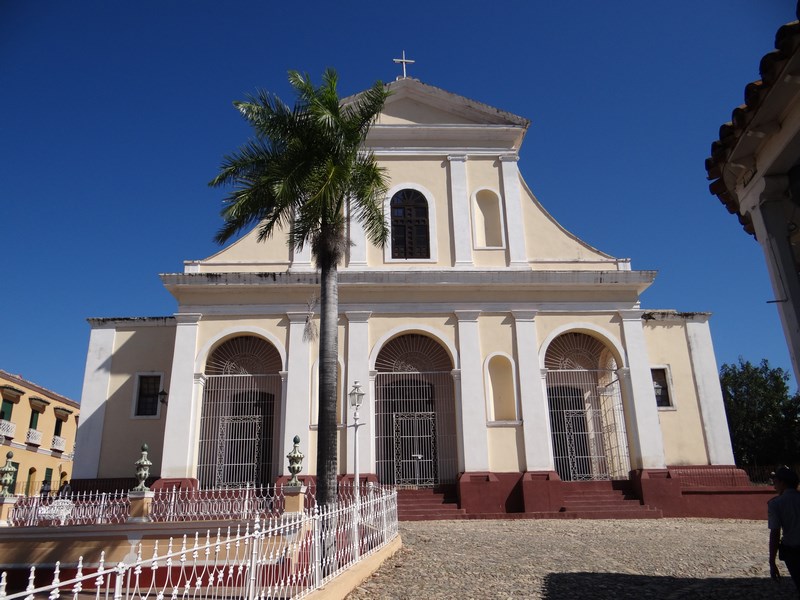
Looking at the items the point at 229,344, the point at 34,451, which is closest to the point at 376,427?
the point at 229,344

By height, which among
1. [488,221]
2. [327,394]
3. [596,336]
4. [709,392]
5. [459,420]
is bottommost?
[327,394]

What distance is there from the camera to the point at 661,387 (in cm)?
1770

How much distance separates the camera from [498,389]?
54.5ft

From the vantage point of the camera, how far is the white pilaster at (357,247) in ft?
55.5

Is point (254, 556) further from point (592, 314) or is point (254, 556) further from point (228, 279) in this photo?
point (592, 314)

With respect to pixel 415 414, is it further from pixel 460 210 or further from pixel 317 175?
pixel 317 175

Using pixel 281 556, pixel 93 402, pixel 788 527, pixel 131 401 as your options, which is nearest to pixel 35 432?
pixel 93 402

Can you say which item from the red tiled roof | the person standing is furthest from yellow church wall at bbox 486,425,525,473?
the person standing

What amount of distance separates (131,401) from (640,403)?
13.6 m

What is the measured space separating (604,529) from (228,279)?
35.1 feet

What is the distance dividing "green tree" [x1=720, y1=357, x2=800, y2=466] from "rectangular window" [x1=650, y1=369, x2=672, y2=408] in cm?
1898

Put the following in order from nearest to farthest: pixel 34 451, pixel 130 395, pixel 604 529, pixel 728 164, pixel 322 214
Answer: pixel 728 164 → pixel 322 214 → pixel 604 529 → pixel 130 395 → pixel 34 451

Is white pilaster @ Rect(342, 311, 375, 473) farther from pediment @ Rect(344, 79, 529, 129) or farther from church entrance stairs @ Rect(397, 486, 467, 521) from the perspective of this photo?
pediment @ Rect(344, 79, 529, 129)

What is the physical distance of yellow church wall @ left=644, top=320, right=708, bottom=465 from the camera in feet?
55.8
